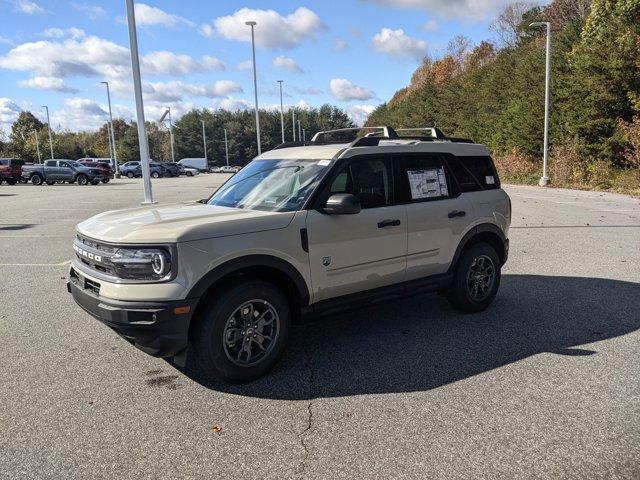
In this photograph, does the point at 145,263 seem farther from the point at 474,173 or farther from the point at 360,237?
the point at 474,173

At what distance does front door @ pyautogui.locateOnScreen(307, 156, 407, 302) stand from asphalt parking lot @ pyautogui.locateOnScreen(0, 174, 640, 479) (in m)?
0.64

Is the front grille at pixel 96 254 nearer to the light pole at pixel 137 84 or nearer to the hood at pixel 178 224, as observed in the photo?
the hood at pixel 178 224

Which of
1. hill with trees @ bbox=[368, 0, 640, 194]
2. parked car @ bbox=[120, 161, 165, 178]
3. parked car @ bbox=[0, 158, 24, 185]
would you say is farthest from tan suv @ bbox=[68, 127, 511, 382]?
parked car @ bbox=[120, 161, 165, 178]

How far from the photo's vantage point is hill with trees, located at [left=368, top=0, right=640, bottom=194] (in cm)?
2130

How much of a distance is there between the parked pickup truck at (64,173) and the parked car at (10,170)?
31.0 inches

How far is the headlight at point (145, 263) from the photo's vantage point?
11.5 feet

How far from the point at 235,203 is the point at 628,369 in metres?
3.53

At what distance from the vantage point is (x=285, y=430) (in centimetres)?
322

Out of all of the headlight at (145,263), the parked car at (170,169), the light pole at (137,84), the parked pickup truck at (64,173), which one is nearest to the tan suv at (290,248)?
the headlight at (145,263)

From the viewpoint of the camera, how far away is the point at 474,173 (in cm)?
545

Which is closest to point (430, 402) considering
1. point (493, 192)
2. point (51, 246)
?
point (493, 192)

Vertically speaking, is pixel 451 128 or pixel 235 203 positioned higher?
pixel 451 128

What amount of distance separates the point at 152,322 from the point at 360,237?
183 centimetres

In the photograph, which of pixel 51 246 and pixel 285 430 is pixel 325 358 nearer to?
pixel 285 430
